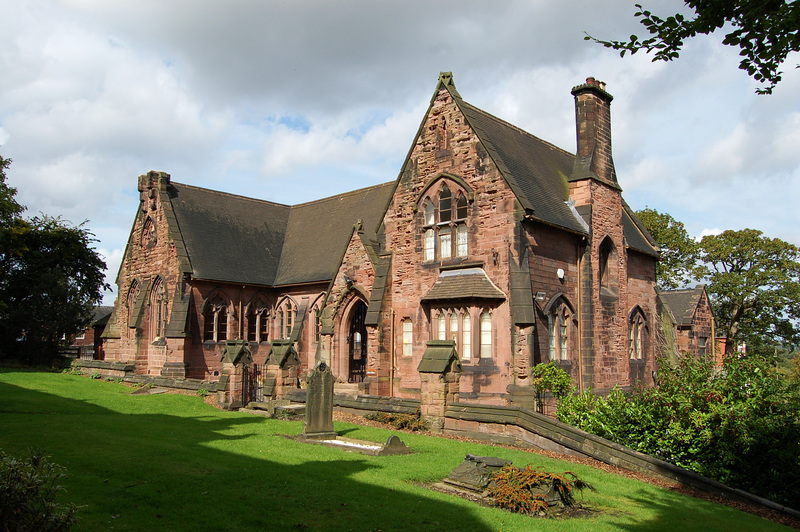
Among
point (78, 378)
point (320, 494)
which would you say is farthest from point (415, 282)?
point (78, 378)

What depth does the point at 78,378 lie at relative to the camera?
31266mm

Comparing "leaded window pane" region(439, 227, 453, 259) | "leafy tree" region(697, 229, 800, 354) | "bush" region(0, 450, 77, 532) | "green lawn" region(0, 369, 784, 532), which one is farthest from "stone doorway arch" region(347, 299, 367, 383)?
"leafy tree" region(697, 229, 800, 354)

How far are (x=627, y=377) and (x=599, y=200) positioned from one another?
7.57 meters

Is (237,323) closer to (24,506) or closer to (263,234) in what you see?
(263,234)

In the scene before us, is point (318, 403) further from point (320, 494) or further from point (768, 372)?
point (768, 372)

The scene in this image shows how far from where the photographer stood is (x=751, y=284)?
4884 centimetres

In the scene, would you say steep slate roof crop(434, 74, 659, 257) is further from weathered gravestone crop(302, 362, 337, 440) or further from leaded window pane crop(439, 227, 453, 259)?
weathered gravestone crop(302, 362, 337, 440)

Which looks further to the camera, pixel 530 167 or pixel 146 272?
pixel 146 272

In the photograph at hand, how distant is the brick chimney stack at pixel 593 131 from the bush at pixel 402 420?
1266cm

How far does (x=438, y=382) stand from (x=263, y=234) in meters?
22.2

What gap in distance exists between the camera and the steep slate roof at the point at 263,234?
32938mm

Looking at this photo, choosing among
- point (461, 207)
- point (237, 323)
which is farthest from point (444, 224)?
point (237, 323)

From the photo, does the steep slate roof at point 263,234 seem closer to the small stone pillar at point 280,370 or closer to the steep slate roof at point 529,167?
the steep slate roof at point 529,167

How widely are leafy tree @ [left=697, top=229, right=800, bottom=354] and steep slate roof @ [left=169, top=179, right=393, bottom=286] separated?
31247 mm
